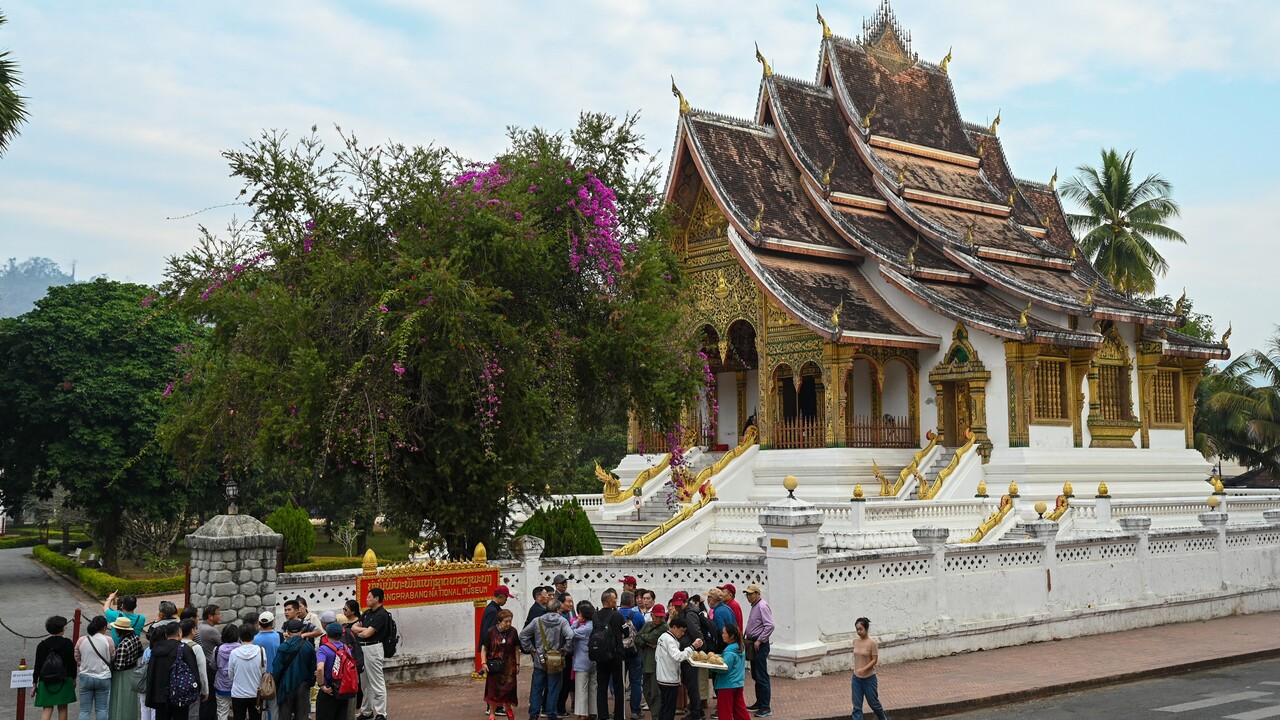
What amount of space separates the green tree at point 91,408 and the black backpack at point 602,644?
72.3ft

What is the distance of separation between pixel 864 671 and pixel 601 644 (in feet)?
7.48

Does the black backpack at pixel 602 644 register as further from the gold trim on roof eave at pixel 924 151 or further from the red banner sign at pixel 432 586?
the gold trim on roof eave at pixel 924 151

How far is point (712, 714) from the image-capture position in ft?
37.8

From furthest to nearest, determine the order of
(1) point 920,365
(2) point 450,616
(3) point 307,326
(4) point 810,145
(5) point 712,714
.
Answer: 1. (4) point 810,145
2. (1) point 920,365
3. (3) point 307,326
4. (2) point 450,616
5. (5) point 712,714

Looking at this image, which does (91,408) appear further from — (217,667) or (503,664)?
(503,664)

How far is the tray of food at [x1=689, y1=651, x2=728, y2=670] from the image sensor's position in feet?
33.0

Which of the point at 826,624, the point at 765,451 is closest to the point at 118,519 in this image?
the point at 765,451

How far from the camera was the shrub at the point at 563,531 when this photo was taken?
62.6 feet

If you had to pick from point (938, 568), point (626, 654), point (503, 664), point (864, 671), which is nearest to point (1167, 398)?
point (938, 568)

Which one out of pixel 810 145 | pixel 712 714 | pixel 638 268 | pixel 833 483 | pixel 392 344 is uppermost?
pixel 810 145

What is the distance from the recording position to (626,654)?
10930 millimetres

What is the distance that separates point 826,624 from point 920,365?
13824 mm

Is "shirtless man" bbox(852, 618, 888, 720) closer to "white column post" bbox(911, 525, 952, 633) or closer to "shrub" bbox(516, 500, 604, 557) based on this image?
"white column post" bbox(911, 525, 952, 633)

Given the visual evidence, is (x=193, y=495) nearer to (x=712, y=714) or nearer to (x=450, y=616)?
(x=450, y=616)
